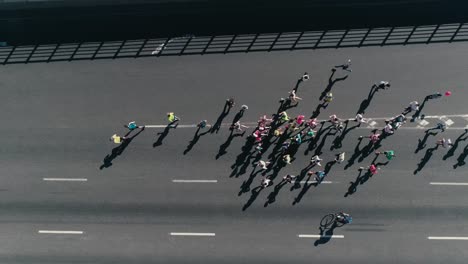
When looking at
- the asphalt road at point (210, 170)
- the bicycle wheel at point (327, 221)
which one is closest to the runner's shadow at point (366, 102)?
the asphalt road at point (210, 170)

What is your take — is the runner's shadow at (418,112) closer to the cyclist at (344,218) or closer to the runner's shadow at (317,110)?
the runner's shadow at (317,110)

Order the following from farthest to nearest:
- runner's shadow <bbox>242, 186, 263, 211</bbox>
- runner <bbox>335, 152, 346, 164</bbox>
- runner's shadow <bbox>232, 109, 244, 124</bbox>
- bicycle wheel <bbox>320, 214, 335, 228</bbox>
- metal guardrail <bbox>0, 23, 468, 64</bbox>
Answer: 1. metal guardrail <bbox>0, 23, 468, 64</bbox>
2. runner's shadow <bbox>232, 109, 244, 124</bbox>
3. runner <bbox>335, 152, 346, 164</bbox>
4. runner's shadow <bbox>242, 186, 263, 211</bbox>
5. bicycle wheel <bbox>320, 214, 335, 228</bbox>

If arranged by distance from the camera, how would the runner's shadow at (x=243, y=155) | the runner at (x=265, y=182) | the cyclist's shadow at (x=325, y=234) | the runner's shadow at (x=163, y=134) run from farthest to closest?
the runner's shadow at (x=163, y=134) → the runner's shadow at (x=243, y=155) → the runner at (x=265, y=182) → the cyclist's shadow at (x=325, y=234)

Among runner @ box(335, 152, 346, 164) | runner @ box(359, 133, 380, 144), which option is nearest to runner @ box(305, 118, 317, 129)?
runner @ box(335, 152, 346, 164)

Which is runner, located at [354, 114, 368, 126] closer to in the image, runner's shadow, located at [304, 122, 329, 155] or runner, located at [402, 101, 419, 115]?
runner's shadow, located at [304, 122, 329, 155]

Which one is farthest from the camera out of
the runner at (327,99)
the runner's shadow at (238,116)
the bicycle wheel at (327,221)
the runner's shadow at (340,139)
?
the runner's shadow at (238,116)

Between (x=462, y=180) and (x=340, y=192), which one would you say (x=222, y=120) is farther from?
(x=462, y=180)
